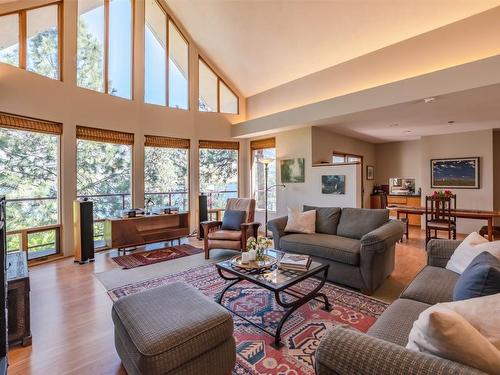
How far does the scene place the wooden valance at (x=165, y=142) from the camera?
5312 millimetres

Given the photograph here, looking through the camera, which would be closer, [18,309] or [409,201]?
[18,309]

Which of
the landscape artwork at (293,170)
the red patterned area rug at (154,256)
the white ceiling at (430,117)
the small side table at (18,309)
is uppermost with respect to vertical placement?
the white ceiling at (430,117)

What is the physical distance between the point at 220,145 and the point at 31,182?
3655mm

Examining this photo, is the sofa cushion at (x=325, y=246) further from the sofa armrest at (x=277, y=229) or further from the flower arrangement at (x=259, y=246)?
the flower arrangement at (x=259, y=246)

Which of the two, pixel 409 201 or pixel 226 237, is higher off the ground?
pixel 409 201

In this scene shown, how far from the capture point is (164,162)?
5.64m

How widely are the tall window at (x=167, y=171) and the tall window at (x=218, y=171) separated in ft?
1.41

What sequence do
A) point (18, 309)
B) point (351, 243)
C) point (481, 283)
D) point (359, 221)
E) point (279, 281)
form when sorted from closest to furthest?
point (481, 283) < point (18, 309) < point (279, 281) < point (351, 243) < point (359, 221)

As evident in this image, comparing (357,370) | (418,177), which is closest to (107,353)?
(357,370)

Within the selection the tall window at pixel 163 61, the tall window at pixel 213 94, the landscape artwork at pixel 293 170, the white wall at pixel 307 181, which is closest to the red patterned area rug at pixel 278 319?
the white wall at pixel 307 181

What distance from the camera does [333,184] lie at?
5016 mm

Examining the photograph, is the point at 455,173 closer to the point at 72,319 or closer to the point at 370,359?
the point at 370,359

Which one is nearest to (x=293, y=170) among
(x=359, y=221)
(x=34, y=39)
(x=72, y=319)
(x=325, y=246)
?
(x=359, y=221)

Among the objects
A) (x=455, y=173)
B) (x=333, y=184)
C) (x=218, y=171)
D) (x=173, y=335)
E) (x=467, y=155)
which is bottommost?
(x=173, y=335)
